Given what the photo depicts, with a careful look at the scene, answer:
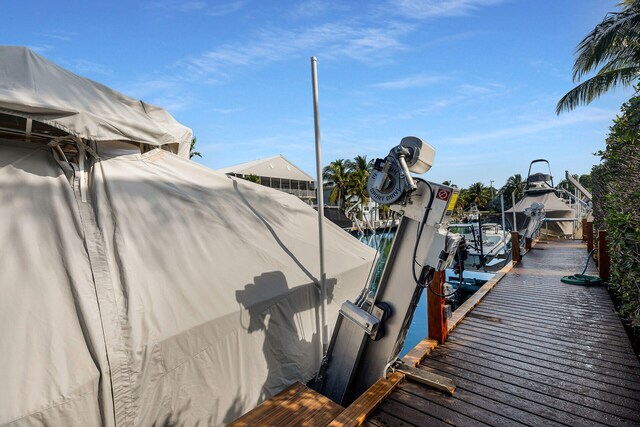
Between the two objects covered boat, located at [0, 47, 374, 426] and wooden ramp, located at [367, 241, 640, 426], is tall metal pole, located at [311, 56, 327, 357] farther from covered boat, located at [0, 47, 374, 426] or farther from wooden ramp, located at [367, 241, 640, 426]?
wooden ramp, located at [367, 241, 640, 426]

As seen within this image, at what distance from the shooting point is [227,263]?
3566 mm

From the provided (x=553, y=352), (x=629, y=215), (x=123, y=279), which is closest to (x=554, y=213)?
(x=629, y=215)

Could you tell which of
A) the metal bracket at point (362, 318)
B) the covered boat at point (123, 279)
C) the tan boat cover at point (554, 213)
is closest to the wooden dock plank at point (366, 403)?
the metal bracket at point (362, 318)

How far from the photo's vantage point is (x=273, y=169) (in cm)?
3509

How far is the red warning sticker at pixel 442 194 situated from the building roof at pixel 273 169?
29.0m

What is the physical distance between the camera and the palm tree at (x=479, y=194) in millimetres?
53938

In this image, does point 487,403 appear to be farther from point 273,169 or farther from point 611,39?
point 273,169

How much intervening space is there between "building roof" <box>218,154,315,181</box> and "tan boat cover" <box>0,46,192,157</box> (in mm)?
27036

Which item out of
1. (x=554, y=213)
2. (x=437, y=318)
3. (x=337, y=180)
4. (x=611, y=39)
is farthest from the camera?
(x=337, y=180)

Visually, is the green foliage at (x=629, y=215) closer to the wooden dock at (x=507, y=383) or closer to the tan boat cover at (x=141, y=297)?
the wooden dock at (x=507, y=383)

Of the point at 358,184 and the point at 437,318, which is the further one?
the point at 358,184

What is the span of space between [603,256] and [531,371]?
477 cm

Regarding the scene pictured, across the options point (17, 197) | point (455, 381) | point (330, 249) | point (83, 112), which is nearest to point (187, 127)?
point (83, 112)

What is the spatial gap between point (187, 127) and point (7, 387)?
422 centimetres
